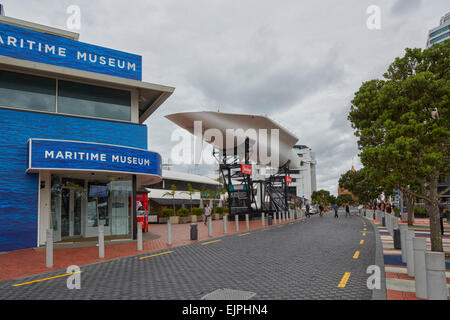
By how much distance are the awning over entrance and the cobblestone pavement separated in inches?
193

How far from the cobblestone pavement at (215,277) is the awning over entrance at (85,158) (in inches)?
193

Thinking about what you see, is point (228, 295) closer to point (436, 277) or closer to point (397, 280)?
point (436, 277)

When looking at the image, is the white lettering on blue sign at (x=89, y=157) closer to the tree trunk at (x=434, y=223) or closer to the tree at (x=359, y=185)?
the tree trunk at (x=434, y=223)

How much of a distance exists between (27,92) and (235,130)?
22027mm

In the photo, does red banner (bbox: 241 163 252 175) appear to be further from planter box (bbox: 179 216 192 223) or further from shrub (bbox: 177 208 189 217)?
planter box (bbox: 179 216 192 223)

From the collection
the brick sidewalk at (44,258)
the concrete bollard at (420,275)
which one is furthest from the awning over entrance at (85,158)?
the concrete bollard at (420,275)

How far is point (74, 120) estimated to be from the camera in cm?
1550

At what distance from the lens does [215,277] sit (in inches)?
311

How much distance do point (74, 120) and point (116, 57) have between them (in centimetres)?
430

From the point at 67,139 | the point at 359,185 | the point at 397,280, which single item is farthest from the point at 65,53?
the point at 359,185

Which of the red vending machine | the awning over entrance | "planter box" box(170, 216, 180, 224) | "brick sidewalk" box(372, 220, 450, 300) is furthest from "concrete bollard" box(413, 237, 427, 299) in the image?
"planter box" box(170, 216, 180, 224)

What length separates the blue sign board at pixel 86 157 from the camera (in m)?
13.4
